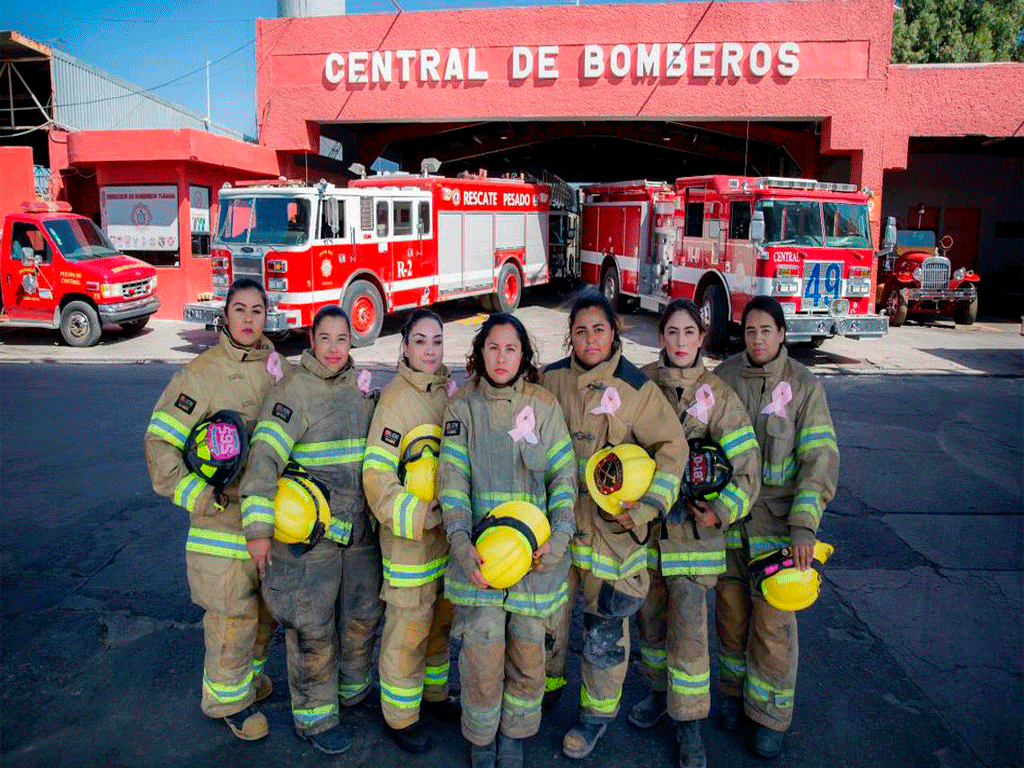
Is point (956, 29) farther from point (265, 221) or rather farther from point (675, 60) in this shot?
point (265, 221)

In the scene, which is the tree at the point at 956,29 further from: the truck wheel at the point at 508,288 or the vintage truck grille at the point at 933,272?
the truck wheel at the point at 508,288

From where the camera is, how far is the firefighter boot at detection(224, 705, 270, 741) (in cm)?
324

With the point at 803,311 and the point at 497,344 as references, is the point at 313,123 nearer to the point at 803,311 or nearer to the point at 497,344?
the point at 803,311

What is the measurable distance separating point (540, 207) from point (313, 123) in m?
5.12

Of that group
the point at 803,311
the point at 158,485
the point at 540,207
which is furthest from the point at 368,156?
the point at 158,485

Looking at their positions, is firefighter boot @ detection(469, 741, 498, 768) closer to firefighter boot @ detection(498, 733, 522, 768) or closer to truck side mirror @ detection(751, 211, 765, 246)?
firefighter boot @ detection(498, 733, 522, 768)

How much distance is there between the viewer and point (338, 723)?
328 centimetres

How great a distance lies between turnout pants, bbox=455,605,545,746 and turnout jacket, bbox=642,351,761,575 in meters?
0.60

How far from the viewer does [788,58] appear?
50.8 ft

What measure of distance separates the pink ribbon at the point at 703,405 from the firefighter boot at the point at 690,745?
1.17 metres

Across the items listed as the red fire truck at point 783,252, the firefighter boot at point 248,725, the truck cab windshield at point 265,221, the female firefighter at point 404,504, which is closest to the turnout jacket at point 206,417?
the female firefighter at point 404,504

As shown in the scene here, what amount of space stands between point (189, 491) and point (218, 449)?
203 millimetres

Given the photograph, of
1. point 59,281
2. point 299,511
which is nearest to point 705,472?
point 299,511

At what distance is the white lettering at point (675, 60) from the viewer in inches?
620
